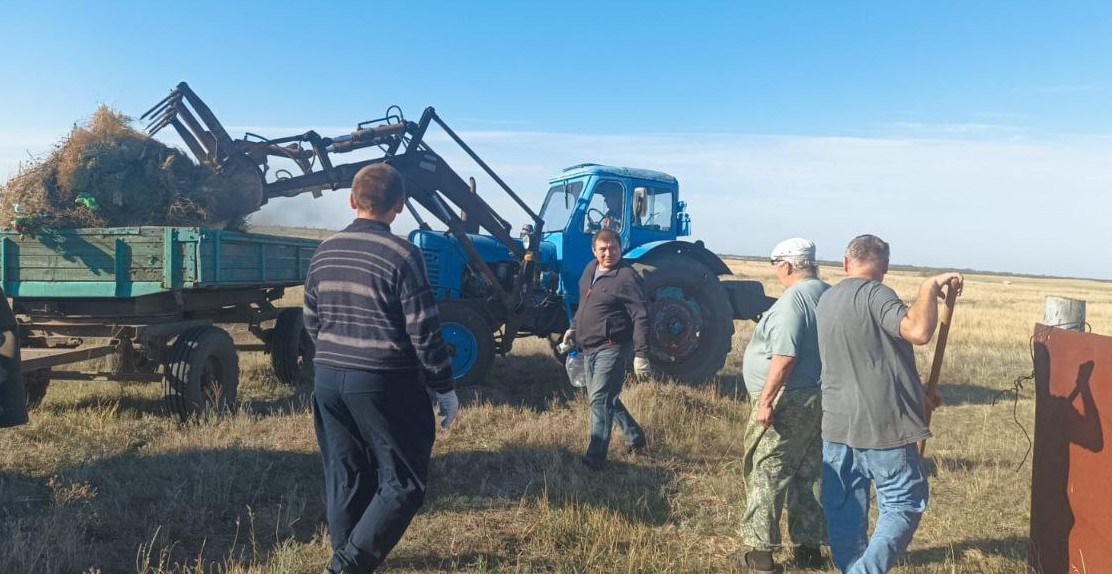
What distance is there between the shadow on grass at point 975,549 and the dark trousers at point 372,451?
104 inches

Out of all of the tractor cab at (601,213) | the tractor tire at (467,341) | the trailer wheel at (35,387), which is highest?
the tractor cab at (601,213)

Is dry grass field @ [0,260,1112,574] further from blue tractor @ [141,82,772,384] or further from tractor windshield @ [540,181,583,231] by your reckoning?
tractor windshield @ [540,181,583,231]

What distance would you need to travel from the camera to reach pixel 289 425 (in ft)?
18.6

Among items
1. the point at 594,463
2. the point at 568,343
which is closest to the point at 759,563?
the point at 594,463

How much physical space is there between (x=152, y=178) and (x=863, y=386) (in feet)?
19.3

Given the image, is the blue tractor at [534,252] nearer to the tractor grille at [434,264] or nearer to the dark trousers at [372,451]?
the tractor grille at [434,264]

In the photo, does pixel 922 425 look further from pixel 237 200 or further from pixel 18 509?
pixel 237 200

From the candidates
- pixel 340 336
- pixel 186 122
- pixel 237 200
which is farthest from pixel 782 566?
pixel 186 122

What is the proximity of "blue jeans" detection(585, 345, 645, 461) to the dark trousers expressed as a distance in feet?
6.55

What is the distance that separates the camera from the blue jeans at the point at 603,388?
4863 millimetres

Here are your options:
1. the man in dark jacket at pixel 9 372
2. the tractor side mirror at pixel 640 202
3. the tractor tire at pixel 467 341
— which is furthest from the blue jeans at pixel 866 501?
the tractor side mirror at pixel 640 202

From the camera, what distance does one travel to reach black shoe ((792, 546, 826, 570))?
365 cm

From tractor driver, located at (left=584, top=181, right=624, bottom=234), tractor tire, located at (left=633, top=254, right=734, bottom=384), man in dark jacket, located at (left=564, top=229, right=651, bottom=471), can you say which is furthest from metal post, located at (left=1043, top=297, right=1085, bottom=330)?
tractor driver, located at (left=584, top=181, right=624, bottom=234)

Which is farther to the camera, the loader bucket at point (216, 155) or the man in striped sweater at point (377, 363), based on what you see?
the loader bucket at point (216, 155)
